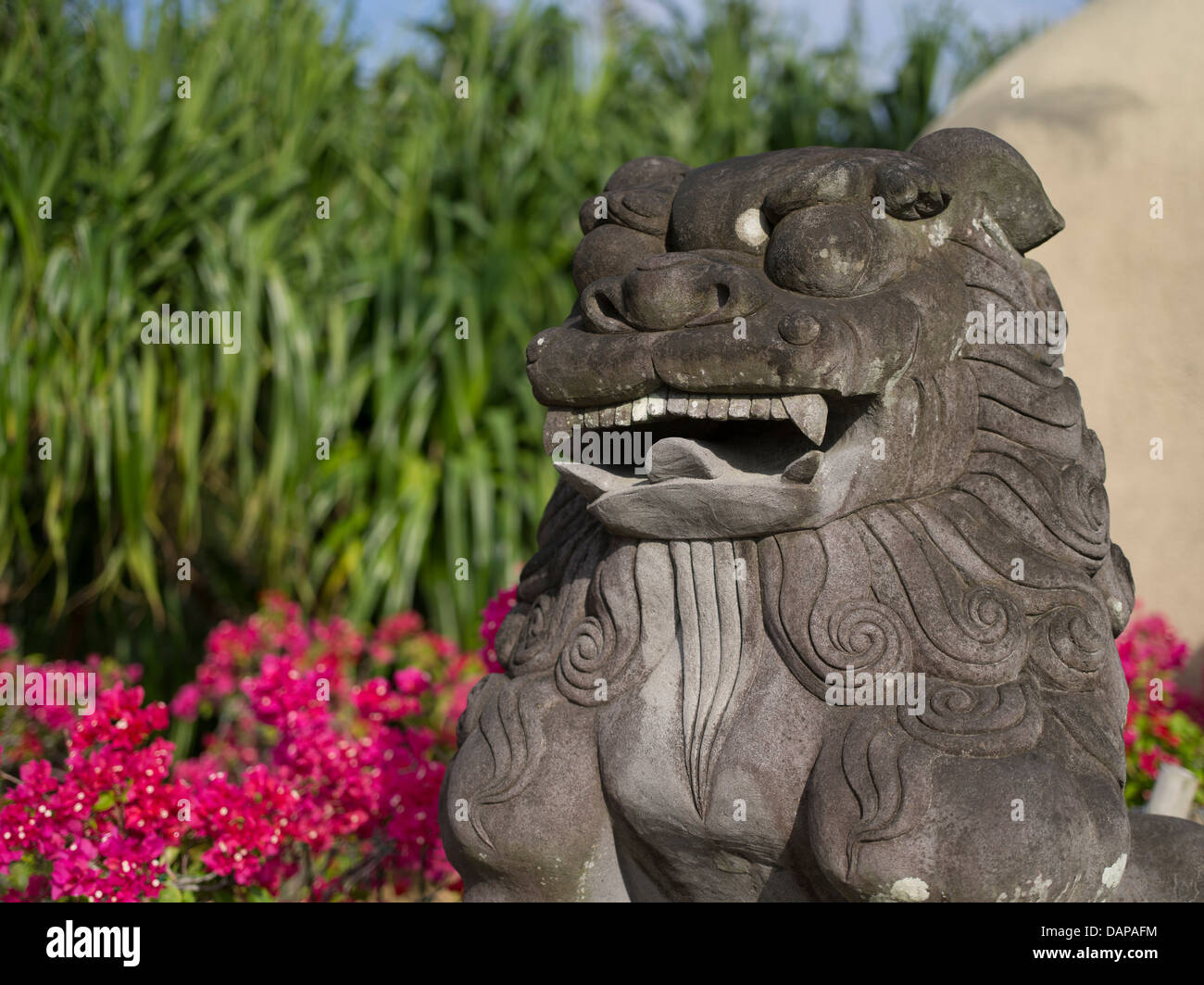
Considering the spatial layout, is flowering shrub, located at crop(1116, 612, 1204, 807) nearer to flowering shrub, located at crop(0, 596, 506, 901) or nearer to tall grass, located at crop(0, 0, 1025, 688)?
flowering shrub, located at crop(0, 596, 506, 901)

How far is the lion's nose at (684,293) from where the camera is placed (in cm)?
188

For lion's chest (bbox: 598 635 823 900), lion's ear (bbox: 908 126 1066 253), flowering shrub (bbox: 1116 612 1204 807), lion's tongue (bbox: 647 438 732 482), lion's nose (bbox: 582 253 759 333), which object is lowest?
flowering shrub (bbox: 1116 612 1204 807)

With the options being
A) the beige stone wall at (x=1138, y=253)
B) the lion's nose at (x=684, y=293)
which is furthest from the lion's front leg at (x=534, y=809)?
the beige stone wall at (x=1138, y=253)

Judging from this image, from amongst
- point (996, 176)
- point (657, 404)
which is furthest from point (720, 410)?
point (996, 176)

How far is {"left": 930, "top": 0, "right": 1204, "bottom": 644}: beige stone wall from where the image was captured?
4.78 metres

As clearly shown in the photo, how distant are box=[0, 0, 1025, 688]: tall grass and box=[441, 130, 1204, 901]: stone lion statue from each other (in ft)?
9.33

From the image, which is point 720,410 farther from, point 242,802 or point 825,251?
point 242,802

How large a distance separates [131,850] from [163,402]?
2.64 metres

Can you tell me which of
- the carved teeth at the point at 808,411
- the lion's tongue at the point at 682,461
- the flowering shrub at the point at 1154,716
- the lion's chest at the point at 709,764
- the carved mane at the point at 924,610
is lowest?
the flowering shrub at the point at 1154,716

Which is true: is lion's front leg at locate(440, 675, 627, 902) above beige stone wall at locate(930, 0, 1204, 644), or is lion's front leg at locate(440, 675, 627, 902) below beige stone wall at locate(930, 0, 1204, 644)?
below

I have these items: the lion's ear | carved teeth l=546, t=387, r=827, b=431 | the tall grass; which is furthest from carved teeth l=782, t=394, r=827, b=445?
the tall grass

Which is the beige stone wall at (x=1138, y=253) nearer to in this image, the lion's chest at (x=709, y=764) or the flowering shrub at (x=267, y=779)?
the flowering shrub at (x=267, y=779)

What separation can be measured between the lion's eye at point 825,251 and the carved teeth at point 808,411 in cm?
18

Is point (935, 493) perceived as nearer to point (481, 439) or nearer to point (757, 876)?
point (757, 876)
